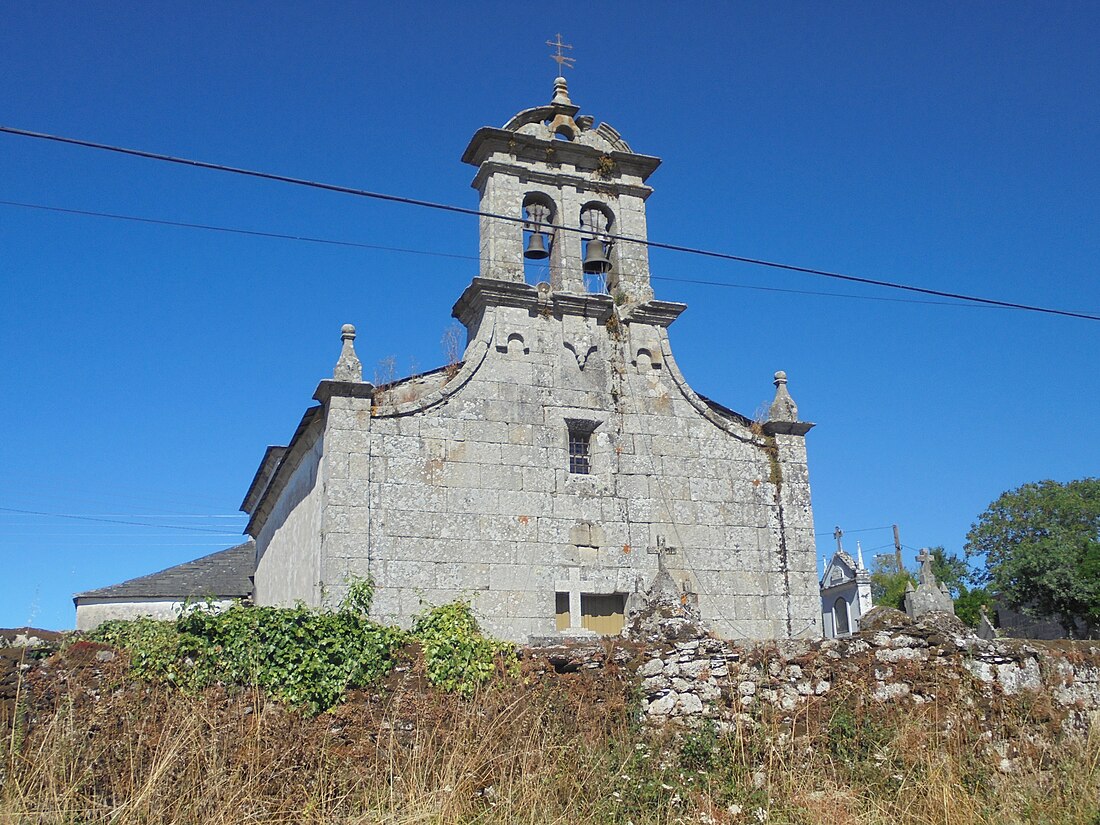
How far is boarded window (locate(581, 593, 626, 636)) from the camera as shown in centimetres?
1402

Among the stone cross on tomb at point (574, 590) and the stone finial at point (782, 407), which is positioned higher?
the stone finial at point (782, 407)

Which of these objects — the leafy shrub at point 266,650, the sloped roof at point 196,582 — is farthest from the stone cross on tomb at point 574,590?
the sloped roof at point 196,582

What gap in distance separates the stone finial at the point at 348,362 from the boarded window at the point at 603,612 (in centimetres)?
465

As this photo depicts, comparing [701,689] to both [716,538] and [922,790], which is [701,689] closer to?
[922,790]

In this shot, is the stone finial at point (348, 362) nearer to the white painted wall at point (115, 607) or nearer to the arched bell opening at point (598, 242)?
the arched bell opening at point (598, 242)

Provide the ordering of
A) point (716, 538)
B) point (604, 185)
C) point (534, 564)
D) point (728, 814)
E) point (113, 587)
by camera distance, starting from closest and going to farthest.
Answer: point (728, 814), point (534, 564), point (716, 538), point (604, 185), point (113, 587)

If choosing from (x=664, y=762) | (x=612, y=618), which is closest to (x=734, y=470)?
(x=612, y=618)

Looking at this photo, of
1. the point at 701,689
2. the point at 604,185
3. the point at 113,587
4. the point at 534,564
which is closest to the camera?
the point at 701,689

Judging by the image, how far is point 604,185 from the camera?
1623 centimetres

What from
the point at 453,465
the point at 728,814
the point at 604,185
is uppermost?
the point at 604,185

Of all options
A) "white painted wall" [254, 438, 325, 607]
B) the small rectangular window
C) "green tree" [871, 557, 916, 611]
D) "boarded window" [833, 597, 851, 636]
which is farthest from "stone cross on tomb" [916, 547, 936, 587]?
"green tree" [871, 557, 916, 611]

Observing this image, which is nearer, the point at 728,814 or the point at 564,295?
the point at 728,814

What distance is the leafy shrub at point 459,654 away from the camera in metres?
8.26

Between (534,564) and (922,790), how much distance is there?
23.2 feet
